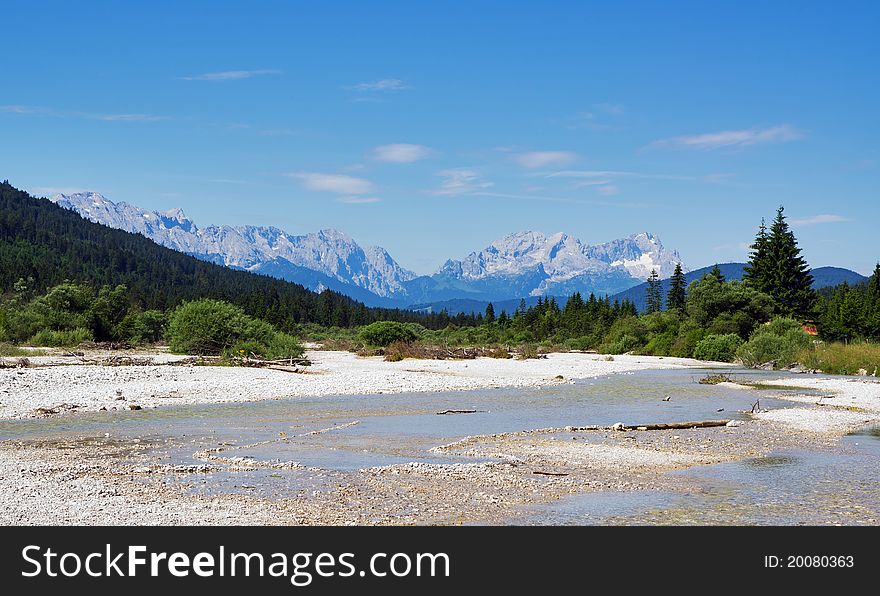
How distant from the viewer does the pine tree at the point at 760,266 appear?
83.0 metres

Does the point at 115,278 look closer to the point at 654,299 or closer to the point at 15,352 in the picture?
the point at 654,299

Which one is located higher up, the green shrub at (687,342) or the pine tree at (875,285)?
Result: the pine tree at (875,285)

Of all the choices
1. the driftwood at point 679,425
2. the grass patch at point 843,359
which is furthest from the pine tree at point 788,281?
the driftwood at point 679,425

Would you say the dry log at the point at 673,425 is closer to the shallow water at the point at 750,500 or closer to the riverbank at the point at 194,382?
the shallow water at the point at 750,500

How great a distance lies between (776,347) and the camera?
61.8 meters

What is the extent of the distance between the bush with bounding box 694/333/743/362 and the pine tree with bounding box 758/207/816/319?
40.0 feet

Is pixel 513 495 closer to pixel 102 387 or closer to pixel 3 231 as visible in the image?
pixel 102 387

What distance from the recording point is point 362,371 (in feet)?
164

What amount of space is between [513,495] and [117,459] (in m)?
9.41

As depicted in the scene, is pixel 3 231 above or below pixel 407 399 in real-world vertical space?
above

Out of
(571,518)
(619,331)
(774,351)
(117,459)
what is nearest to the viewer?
(571,518)

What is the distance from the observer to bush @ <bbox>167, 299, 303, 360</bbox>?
177ft

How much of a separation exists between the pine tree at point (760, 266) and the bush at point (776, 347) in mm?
17088
